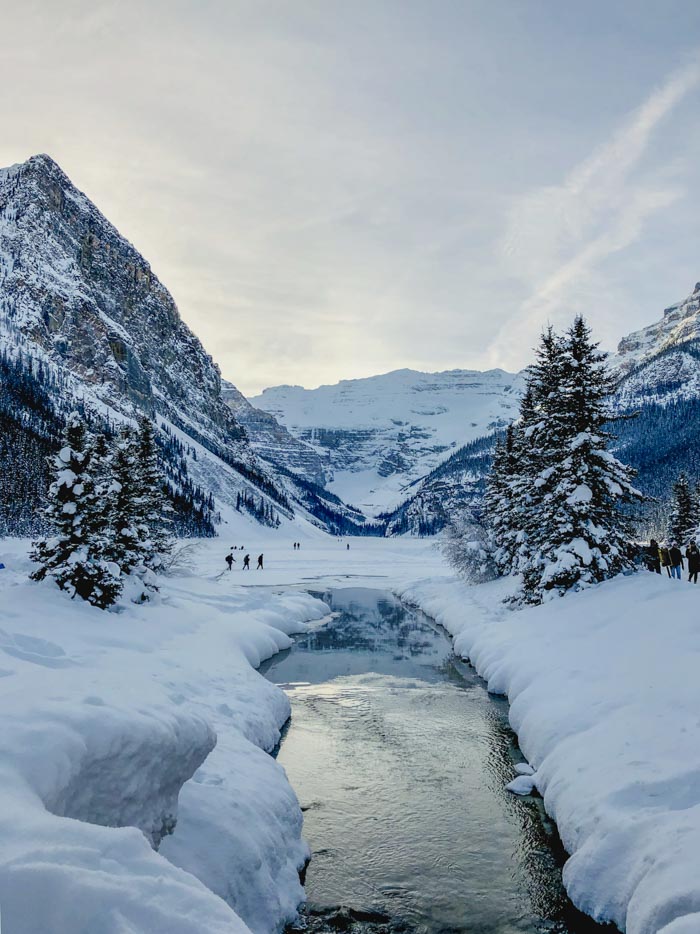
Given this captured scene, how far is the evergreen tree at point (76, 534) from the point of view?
21.4m

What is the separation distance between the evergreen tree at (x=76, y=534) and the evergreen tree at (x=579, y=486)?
17003 millimetres

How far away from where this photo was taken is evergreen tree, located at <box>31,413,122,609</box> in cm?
2138

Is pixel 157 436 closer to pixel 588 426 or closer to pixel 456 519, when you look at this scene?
pixel 456 519

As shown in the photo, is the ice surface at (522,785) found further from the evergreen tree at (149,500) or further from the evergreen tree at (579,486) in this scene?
the evergreen tree at (149,500)

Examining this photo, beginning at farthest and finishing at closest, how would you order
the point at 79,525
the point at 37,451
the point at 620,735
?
the point at 37,451, the point at 79,525, the point at 620,735

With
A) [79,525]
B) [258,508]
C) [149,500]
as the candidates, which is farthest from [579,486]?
[258,508]

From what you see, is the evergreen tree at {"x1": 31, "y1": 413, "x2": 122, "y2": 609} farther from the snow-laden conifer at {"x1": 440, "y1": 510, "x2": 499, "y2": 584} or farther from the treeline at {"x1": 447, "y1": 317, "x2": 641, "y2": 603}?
the snow-laden conifer at {"x1": 440, "y1": 510, "x2": 499, "y2": 584}

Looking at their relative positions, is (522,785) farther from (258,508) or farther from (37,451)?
(258,508)

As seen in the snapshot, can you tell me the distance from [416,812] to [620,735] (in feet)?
13.7

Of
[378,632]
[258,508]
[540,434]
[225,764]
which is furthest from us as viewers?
[258,508]

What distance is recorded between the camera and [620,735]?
440 inches

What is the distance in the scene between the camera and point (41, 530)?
82312mm

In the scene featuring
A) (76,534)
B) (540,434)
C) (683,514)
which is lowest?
(76,534)

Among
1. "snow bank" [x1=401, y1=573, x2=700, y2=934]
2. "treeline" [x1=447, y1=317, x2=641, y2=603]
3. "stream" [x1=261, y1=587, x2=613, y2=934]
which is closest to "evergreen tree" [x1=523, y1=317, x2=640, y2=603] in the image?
"treeline" [x1=447, y1=317, x2=641, y2=603]
